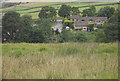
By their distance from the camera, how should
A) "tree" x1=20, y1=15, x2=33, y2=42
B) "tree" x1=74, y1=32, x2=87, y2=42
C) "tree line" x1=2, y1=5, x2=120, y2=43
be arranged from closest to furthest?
"tree line" x1=2, y1=5, x2=120, y2=43 → "tree" x1=20, y1=15, x2=33, y2=42 → "tree" x1=74, y1=32, x2=87, y2=42

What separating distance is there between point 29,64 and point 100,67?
1.39 metres

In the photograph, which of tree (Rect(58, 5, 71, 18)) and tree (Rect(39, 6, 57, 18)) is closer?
tree (Rect(39, 6, 57, 18))

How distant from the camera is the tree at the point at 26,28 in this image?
20.2 ft

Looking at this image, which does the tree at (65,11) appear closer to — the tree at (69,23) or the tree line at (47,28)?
the tree line at (47,28)

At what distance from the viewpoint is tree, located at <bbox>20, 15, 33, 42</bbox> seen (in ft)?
20.2

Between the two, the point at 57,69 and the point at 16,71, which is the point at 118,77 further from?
the point at 16,71

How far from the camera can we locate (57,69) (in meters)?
2.97

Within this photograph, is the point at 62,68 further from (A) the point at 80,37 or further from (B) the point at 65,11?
(A) the point at 80,37

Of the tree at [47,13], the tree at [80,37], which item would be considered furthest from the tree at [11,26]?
the tree at [80,37]

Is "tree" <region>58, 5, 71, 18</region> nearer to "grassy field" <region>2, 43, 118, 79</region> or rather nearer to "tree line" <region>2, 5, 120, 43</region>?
"tree line" <region>2, 5, 120, 43</region>

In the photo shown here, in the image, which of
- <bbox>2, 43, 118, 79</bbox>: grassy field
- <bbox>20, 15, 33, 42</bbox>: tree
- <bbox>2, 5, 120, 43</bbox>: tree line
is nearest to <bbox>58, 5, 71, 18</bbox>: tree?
<bbox>2, 5, 120, 43</bbox>: tree line

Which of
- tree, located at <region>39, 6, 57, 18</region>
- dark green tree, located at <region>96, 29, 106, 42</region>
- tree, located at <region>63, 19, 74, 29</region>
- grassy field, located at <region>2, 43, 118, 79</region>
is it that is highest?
tree, located at <region>39, 6, 57, 18</region>

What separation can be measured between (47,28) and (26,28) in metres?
0.91

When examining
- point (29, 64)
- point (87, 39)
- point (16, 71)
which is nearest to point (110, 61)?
point (29, 64)
